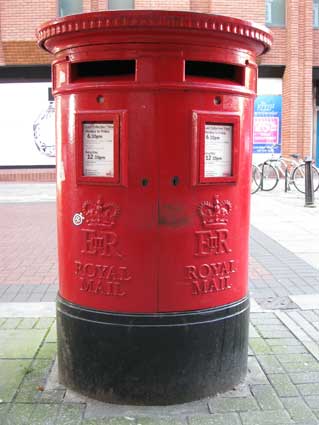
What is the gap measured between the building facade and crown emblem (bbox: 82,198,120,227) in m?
14.5

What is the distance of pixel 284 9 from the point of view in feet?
56.3

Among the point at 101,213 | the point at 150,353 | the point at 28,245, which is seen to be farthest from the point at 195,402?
the point at 28,245

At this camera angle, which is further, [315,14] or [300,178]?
[315,14]

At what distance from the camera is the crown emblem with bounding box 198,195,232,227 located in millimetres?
2896

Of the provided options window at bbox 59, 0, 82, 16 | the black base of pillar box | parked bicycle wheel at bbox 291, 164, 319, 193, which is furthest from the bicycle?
the black base of pillar box

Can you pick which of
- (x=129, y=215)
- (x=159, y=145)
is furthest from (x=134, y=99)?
(x=129, y=215)

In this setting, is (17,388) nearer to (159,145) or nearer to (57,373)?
(57,373)

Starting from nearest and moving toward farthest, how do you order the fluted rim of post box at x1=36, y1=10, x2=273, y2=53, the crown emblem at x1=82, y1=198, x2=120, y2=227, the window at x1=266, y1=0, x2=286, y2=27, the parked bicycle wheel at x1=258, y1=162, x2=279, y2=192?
the fluted rim of post box at x1=36, y1=10, x2=273, y2=53 < the crown emblem at x1=82, y1=198, x2=120, y2=227 < the parked bicycle wheel at x1=258, y1=162, x2=279, y2=192 < the window at x1=266, y1=0, x2=286, y2=27

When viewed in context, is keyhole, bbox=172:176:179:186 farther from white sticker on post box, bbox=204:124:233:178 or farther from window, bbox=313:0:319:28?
window, bbox=313:0:319:28

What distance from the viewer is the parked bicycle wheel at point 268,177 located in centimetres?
1438

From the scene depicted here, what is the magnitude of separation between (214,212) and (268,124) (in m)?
15.6

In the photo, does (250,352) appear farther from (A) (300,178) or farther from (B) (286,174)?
Answer: (A) (300,178)

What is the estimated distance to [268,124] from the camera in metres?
17.9

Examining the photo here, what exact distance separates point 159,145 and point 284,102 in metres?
15.8
